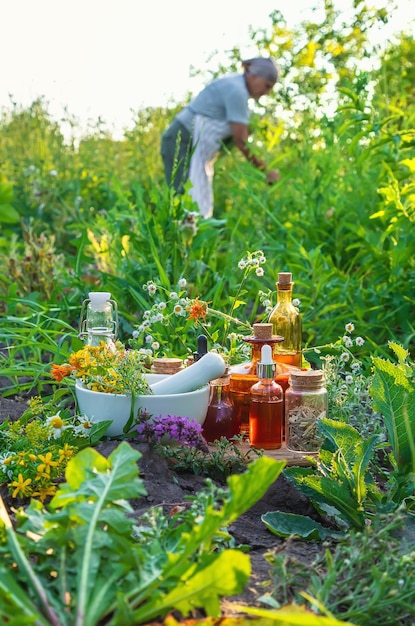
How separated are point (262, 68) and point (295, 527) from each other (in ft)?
16.3

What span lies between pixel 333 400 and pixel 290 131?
11.6 feet

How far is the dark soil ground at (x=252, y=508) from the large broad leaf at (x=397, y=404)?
26 cm

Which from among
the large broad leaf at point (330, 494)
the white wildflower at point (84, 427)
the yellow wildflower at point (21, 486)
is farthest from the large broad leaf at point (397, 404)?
the yellow wildflower at point (21, 486)

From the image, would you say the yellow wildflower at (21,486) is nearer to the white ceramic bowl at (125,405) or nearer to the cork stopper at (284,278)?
the white ceramic bowl at (125,405)

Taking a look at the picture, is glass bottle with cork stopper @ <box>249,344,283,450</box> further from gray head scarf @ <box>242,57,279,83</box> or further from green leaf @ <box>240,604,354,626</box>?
gray head scarf @ <box>242,57,279,83</box>

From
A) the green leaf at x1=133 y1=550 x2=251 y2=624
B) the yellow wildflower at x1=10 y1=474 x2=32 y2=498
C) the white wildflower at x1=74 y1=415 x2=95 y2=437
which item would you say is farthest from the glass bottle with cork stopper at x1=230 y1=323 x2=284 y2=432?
the green leaf at x1=133 y1=550 x2=251 y2=624

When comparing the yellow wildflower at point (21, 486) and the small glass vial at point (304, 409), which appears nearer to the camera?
the yellow wildflower at point (21, 486)

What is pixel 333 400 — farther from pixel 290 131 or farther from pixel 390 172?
pixel 290 131

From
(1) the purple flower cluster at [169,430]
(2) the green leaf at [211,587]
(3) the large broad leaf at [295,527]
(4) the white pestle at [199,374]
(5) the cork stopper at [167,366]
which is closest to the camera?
(2) the green leaf at [211,587]

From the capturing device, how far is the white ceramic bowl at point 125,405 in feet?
6.81

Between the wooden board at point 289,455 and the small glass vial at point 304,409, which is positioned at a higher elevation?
the small glass vial at point 304,409

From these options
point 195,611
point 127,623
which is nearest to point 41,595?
point 127,623

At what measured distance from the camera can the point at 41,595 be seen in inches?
47.9

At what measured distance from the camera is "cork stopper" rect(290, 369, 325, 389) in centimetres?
212
